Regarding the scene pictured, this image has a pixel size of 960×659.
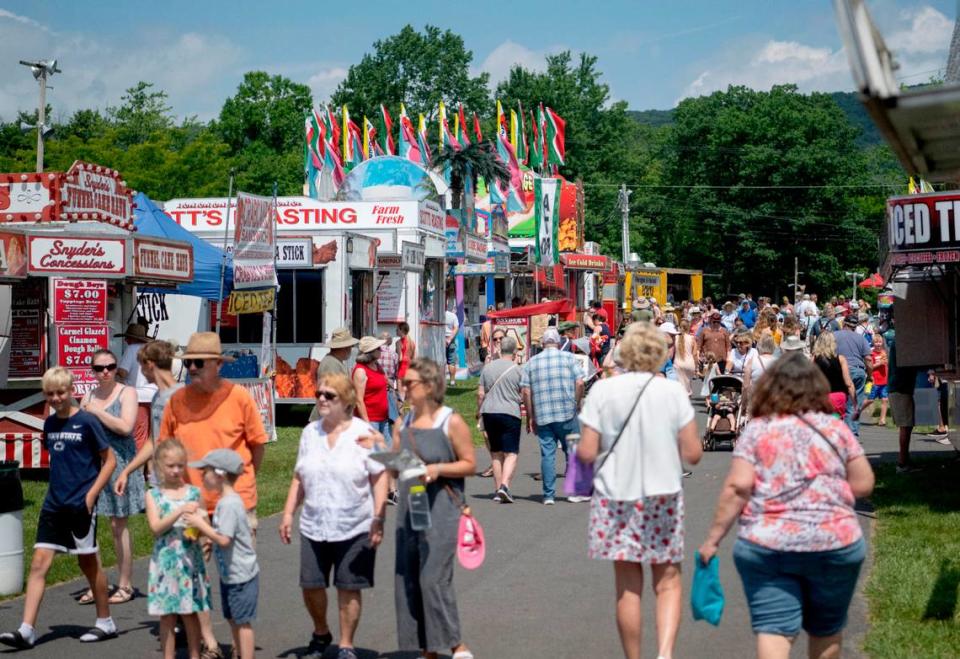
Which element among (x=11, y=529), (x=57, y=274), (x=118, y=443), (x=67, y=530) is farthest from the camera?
(x=57, y=274)

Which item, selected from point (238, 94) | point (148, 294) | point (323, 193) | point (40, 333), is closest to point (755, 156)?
point (238, 94)

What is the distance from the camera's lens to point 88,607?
8523 millimetres

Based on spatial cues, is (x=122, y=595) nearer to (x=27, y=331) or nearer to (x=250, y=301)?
(x=27, y=331)

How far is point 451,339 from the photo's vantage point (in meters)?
29.5

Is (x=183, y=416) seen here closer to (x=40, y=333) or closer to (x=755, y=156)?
(x=40, y=333)

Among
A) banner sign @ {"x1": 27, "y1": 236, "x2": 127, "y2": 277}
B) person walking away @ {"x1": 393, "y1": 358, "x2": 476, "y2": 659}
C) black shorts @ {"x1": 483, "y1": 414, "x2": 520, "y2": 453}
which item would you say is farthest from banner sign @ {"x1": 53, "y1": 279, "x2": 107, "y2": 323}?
person walking away @ {"x1": 393, "y1": 358, "x2": 476, "y2": 659}

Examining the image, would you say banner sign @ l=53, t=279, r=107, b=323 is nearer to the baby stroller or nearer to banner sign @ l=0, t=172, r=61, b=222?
banner sign @ l=0, t=172, r=61, b=222

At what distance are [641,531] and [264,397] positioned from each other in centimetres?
1225

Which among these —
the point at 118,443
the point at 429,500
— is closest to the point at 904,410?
the point at 429,500

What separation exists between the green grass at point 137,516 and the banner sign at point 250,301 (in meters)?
1.97

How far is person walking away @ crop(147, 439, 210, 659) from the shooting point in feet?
21.5

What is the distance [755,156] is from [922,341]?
210ft

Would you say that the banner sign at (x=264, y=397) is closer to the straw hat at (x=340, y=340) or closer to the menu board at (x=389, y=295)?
the straw hat at (x=340, y=340)

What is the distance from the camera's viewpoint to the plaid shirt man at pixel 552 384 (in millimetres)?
12641
